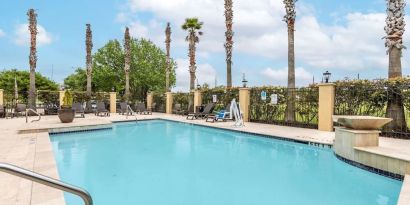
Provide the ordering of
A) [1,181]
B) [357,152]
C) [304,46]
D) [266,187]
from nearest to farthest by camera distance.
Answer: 1. [1,181]
2. [266,187]
3. [357,152]
4. [304,46]

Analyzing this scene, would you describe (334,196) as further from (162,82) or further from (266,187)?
(162,82)

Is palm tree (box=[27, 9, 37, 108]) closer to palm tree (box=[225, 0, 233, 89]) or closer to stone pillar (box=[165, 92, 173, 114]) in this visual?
stone pillar (box=[165, 92, 173, 114])

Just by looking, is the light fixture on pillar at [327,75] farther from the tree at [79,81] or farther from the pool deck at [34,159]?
the tree at [79,81]

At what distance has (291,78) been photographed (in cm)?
1458

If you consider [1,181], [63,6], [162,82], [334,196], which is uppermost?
[63,6]

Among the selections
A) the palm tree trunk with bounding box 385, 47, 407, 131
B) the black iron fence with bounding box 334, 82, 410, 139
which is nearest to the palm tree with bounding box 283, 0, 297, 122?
the black iron fence with bounding box 334, 82, 410, 139

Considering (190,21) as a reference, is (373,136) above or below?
below

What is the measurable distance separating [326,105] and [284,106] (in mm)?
2692

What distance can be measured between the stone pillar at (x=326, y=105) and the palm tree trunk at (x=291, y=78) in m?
1.85

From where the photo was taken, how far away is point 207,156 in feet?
28.6

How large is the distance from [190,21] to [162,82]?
17.4 metres

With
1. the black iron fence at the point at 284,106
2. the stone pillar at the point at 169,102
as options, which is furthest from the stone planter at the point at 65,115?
the stone pillar at the point at 169,102

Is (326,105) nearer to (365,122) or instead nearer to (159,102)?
(365,122)

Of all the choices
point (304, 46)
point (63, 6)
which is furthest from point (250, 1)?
point (63, 6)
